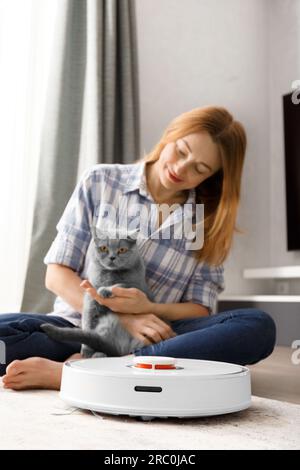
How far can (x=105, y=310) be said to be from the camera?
1.19 meters

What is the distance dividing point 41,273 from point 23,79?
80 centimetres

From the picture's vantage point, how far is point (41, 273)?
2.06 metres

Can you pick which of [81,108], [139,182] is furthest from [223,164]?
[81,108]

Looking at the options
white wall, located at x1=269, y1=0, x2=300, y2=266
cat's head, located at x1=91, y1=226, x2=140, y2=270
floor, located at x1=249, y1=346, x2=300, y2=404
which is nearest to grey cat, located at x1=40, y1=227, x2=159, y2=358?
cat's head, located at x1=91, y1=226, x2=140, y2=270

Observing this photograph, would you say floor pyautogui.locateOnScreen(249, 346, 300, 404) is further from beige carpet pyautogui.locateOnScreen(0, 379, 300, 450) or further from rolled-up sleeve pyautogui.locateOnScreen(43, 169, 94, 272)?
rolled-up sleeve pyautogui.locateOnScreen(43, 169, 94, 272)

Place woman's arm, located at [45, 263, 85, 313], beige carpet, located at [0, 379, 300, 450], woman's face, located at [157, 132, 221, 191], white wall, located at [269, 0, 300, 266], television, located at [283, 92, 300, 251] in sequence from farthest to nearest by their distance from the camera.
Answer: white wall, located at [269, 0, 300, 266] < television, located at [283, 92, 300, 251] < woman's face, located at [157, 132, 221, 191] < woman's arm, located at [45, 263, 85, 313] < beige carpet, located at [0, 379, 300, 450]

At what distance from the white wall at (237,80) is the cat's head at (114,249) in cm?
141

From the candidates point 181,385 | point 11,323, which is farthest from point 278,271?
point 181,385

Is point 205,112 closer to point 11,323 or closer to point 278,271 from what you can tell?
point 11,323

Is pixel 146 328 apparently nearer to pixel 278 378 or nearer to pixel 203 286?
pixel 203 286

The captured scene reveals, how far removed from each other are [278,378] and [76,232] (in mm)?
734

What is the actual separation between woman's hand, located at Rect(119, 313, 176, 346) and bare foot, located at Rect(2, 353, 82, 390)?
0.19 m

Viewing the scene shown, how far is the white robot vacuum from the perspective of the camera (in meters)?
0.80

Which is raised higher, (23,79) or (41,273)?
(23,79)
